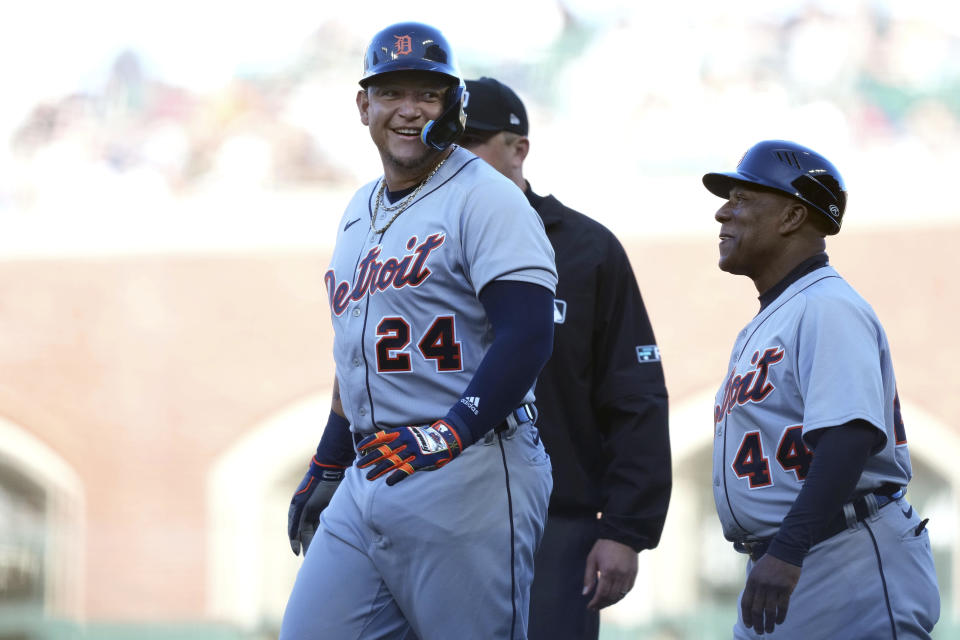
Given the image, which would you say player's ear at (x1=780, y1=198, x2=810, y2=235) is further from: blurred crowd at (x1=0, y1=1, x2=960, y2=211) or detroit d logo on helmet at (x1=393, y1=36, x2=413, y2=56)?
blurred crowd at (x1=0, y1=1, x2=960, y2=211)

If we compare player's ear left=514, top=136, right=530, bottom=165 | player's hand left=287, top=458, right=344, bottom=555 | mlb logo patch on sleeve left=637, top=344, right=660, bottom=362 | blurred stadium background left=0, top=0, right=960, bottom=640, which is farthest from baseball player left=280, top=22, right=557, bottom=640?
blurred stadium background left=0, top=0, right=960, bottom=640

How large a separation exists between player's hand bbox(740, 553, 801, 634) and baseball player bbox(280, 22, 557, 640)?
0.47 meters

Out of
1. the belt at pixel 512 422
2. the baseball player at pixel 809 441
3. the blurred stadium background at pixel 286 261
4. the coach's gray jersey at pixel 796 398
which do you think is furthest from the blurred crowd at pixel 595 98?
the belt at pixel 512 422

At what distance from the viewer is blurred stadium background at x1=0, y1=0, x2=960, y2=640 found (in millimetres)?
10289

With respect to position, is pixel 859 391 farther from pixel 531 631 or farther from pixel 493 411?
pixel 531 631

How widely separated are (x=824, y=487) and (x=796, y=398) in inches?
11.9

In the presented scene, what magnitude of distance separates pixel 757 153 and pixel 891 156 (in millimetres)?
7901

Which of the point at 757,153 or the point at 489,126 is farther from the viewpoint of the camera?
the point at 489,126

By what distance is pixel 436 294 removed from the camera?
255cm

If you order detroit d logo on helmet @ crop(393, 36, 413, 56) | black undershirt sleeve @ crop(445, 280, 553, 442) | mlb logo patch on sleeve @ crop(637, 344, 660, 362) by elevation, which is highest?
detroit d logo on helmet @ crop(393, 36, 413, 56)

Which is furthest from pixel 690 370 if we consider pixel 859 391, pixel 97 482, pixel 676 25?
pixel 859 391

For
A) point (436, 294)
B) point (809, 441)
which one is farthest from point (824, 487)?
point (436, 294)

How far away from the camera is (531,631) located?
11.2 ft

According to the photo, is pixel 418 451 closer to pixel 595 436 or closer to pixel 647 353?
pixel 595 436
